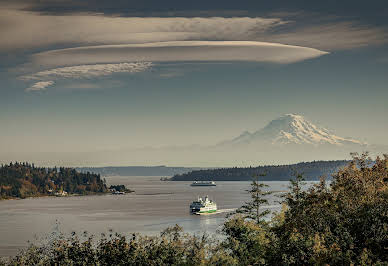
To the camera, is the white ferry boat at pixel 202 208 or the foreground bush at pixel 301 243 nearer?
the foreground bush at pixel 301 243

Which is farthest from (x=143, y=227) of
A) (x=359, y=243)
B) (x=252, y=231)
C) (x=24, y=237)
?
(x=359, y=243)

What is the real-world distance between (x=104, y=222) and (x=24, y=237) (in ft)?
83.1

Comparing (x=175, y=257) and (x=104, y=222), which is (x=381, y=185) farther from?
(x=104, y=222)

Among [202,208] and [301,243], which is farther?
[202,208]

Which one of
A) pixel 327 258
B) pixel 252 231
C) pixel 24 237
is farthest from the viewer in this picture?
pixel 24 237

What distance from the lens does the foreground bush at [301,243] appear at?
32375mm

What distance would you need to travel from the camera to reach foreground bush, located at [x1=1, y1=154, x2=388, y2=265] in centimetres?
3238

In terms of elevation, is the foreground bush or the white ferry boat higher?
the foreground bush

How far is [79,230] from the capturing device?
98.4m

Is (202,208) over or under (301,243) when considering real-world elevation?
under

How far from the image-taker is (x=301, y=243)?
32.9m

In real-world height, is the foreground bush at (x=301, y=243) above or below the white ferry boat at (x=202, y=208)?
above

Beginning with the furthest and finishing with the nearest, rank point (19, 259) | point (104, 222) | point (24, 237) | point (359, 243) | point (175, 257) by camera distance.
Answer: point (104, 222) → point (24, 237) → point (19, 259) → point (175, 257) → point (359, 243)

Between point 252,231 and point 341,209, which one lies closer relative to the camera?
point 341,209
